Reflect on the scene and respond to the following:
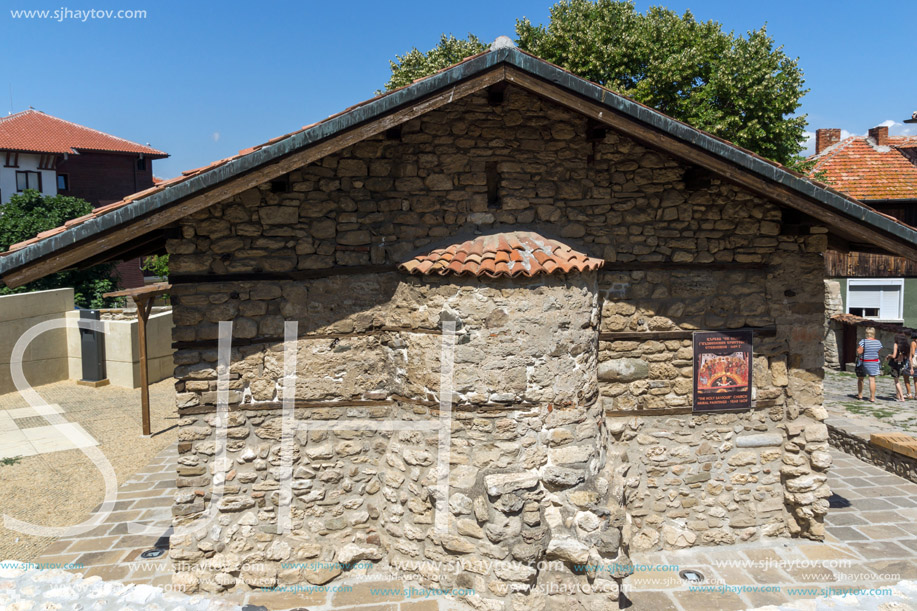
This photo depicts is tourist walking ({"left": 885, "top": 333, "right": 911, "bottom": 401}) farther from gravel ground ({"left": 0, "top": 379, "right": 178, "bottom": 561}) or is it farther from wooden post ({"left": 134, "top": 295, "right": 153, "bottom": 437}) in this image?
wooden post ({"left": 134, "top": 295, "right": 153, "bottom": 437})

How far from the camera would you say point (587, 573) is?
5.23 m

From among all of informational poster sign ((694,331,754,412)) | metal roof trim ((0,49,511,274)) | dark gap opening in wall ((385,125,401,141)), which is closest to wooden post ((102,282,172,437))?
metal roof trim ((0,49,511,274))

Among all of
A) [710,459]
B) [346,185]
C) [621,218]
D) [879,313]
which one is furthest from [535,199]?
[879,313]

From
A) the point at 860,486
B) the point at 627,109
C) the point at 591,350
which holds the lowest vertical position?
the point at 860,486

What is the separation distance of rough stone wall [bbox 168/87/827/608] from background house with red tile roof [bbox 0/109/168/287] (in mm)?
25782

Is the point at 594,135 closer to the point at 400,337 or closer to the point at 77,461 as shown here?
the point at 400,337

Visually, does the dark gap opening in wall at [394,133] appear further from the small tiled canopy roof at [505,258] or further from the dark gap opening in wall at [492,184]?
the small tiled canopy roof at [505,258]

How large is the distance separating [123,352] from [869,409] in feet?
52.1

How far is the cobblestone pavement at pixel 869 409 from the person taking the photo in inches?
401

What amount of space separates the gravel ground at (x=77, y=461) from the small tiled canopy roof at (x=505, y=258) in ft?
16.8

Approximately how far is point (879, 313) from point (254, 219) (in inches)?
849

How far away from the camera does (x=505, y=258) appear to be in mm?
5254

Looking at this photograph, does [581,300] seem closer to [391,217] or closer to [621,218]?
[621,218]

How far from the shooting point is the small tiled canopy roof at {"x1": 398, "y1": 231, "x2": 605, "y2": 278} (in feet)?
17.0
